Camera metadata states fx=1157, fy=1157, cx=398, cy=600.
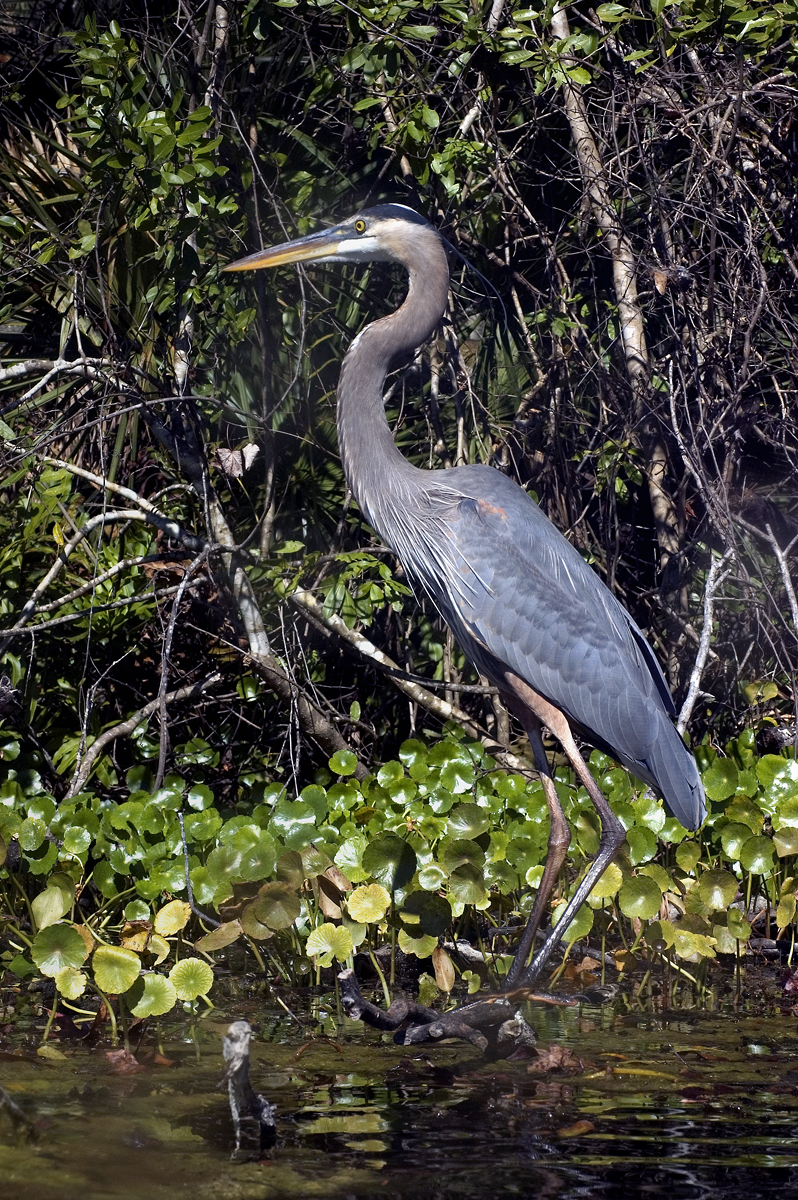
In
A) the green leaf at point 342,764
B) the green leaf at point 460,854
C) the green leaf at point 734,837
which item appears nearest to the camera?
the green leaf at point 460,854

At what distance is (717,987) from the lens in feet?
12.7

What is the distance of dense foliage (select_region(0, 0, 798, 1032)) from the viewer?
157 inches

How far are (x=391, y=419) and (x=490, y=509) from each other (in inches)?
69.3

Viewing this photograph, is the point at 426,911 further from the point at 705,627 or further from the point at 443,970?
the point at 705,627

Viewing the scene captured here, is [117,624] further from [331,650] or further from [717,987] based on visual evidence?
[717,987]

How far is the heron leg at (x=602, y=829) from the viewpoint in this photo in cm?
348

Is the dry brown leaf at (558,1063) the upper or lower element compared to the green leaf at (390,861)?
lower

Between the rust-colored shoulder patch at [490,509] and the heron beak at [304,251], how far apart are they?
104cm

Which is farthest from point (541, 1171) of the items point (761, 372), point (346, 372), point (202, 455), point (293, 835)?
point (761, 372)

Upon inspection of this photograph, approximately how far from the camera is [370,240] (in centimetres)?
414

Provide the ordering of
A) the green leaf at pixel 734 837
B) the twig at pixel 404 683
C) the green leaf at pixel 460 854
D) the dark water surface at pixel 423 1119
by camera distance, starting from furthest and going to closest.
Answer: the twig at pixel 404 683 < the green leaf at pixel 734 837 < the green leaf at pixel 460 854 < the dark water surface at pixel 423 1119

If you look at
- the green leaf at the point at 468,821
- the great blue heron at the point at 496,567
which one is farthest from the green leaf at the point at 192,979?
the great blue heron at the point at 496,567

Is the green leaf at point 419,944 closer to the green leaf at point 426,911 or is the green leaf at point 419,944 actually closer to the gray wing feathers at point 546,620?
the green leaf at point 426,911

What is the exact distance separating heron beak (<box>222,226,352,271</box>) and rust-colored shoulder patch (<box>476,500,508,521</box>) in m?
1.04
